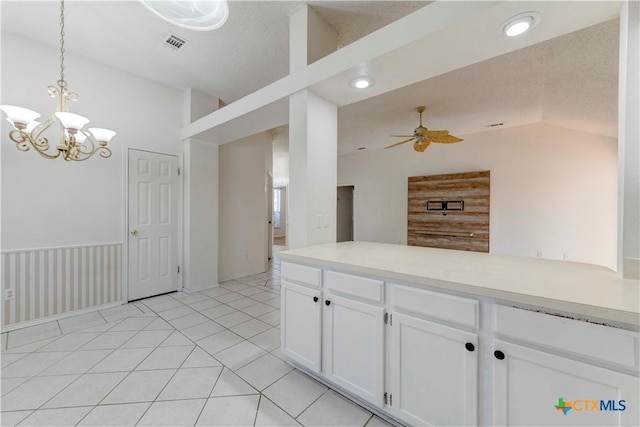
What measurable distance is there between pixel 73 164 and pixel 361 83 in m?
3.27

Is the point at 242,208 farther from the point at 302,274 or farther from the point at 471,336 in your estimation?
the point at 471,336

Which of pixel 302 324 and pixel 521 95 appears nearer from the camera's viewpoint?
pixel 302 324

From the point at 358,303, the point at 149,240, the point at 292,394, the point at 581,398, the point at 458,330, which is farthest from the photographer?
the point at 149,240

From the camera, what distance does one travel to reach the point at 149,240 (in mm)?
3443

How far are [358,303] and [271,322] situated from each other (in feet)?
5.23

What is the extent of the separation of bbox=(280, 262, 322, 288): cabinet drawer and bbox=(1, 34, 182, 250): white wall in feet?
8.75

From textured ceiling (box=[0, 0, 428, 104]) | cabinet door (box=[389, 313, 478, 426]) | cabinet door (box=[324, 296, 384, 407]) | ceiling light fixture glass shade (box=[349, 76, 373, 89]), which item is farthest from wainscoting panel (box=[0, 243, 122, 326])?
cabinet door (box=[389, 313, 478, 426])

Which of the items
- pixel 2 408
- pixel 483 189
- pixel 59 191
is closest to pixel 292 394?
pixel 2 408

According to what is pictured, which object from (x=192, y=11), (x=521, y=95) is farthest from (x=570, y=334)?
(x=521, y=95)

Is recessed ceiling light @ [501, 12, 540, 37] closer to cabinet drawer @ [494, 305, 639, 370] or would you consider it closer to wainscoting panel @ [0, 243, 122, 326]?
cabinet drawer @ [494, 305, 639, 370]

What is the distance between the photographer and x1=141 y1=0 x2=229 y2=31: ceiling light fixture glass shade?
1356mm

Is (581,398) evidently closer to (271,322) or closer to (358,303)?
(358,303)

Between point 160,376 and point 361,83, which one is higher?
point 361,83

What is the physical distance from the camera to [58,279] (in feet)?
9.11
